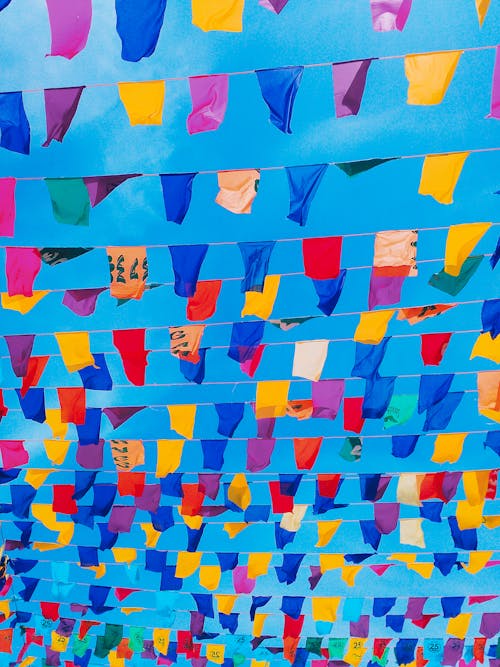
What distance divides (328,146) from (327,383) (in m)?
2.42

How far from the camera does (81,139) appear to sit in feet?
19.0

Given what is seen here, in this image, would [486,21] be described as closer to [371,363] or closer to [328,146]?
[328,146]

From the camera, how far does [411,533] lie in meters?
8.91

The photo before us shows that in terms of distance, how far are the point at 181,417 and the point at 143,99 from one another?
374 centimetres

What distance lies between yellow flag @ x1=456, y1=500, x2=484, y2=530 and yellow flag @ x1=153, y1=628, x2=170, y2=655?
506 centimetres

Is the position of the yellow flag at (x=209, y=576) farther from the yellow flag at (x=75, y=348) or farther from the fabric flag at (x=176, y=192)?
the fabric flag at (x=176, y=192)

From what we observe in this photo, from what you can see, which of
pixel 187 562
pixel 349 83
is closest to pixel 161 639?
pixel 187 562

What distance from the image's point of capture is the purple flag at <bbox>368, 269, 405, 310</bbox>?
19.6ft

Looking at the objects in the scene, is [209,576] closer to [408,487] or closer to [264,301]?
[408,487]

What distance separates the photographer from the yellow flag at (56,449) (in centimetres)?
775

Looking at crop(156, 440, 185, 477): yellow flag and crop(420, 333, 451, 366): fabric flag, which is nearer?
crop(420, 333, 451, 366): fabric flag

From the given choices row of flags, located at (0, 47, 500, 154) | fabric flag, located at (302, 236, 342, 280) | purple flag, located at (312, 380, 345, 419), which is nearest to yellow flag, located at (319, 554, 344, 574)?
Result: purple flag, located at (312, 380, 345, 419)

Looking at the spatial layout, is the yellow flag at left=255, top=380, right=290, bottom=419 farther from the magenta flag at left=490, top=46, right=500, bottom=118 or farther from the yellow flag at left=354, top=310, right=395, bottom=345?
the magenta flag at left=490, top=46, right=500, bottom=118

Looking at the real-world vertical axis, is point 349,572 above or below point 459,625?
above
